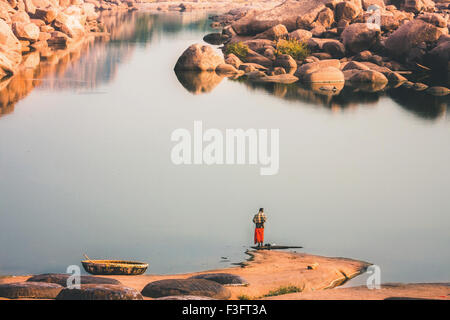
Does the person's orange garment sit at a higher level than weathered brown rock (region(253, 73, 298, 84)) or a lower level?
lower

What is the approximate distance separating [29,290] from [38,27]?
5664 cm

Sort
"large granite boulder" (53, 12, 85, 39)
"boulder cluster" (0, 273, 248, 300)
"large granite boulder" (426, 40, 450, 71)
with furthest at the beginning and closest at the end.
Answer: "large granite boulder" (53, 12, 85, 39), "large granite boulder" (426, 40, 450, 71), "boulder cluster" (0, 273, 248, 300)

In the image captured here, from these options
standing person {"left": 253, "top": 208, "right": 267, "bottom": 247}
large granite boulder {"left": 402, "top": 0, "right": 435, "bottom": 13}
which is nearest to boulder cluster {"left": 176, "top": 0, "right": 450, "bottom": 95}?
large granite boulder {"left": 402, "top": 0, "right": 435, "bottom": 13}

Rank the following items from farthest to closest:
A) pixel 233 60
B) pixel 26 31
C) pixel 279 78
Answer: pixel 26 31 → pixel 233 60 → pixel 279 78

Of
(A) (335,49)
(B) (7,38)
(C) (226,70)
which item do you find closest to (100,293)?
(C) (226,70)

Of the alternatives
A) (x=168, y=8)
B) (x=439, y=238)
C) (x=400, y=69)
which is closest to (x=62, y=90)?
(x=400, y=69)

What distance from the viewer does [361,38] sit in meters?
57.6

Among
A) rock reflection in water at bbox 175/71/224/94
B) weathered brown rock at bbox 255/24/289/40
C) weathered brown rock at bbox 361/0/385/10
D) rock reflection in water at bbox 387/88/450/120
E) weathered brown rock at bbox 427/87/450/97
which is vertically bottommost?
rock reflection in water at bbox 387/88/450/120

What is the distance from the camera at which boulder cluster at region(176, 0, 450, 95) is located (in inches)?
2066

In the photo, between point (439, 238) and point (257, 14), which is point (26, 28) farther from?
point (439, 238)

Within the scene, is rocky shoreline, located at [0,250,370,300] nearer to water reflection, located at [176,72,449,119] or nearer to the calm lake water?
the calm lake water

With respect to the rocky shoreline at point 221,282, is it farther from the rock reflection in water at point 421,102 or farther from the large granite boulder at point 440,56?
the large granite boulder at point 440,56

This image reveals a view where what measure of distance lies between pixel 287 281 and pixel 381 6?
180 ft

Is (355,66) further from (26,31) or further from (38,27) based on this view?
(38,27)
